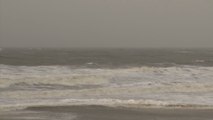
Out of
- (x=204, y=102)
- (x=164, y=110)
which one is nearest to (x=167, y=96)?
(x=204, y=102)

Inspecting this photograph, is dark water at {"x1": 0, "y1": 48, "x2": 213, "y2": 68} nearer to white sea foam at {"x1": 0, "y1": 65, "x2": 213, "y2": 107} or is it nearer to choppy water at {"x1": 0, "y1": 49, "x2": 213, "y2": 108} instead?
white sea foam at {"x1": 0, "y1": 65, "x2": 213, "y2": 107}

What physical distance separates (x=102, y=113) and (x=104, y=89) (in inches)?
220

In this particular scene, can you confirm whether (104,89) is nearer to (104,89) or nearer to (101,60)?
(104,89)

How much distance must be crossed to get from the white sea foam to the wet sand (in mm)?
966

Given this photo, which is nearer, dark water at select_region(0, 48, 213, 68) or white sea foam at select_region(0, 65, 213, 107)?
white sea foam at select_region(0, 65, 213, 107)

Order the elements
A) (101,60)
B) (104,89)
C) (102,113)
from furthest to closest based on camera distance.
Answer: (101,60) < (104,89) < (102,113)

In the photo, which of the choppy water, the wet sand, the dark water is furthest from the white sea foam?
the dark water

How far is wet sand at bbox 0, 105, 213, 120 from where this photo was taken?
461 inches

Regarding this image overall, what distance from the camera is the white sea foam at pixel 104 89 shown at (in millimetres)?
14656

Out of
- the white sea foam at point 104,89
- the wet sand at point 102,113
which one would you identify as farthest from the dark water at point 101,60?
the wet sand at point 102,113

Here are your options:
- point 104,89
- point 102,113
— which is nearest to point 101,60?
point 104,89

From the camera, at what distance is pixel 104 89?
18047 mm

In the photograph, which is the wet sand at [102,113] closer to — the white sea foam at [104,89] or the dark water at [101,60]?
the white sea foam at [104,89]

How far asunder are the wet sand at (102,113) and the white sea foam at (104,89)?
38.0 inches
